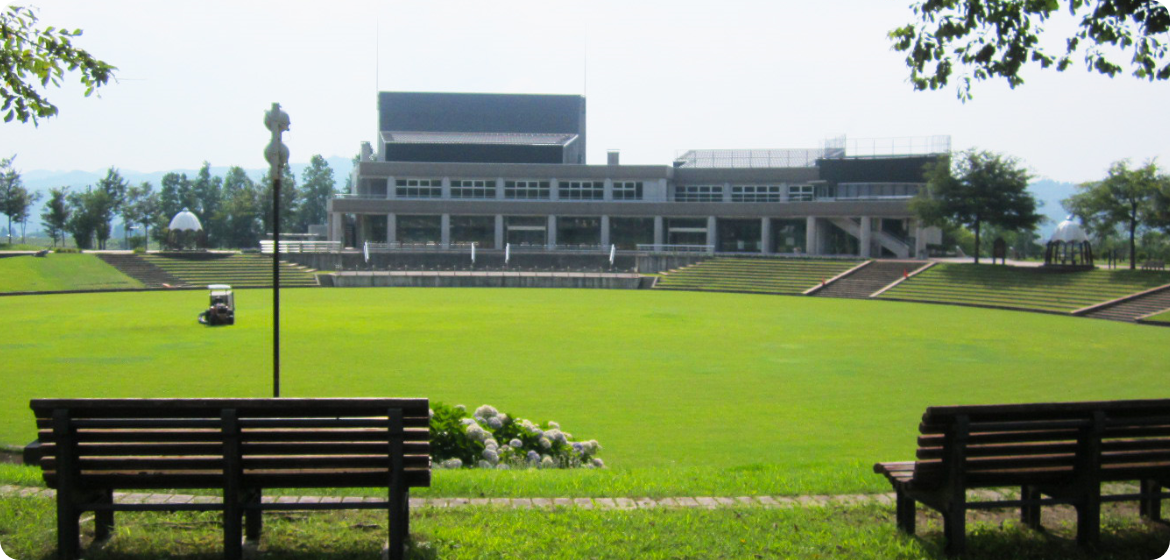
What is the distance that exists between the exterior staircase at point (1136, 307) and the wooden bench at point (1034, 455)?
35892 mm

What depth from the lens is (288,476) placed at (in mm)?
5973

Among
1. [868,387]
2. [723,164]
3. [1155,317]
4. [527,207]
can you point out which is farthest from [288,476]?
[723,164]

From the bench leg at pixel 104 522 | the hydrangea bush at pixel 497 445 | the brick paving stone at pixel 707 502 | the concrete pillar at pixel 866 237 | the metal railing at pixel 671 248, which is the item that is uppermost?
the concrete pillar at pixel 866 237

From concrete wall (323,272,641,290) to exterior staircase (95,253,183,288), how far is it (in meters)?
9.66

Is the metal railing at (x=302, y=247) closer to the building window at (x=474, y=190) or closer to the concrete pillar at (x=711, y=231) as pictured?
the building window at (x=474, y=190)

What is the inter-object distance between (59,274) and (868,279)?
4723 cm

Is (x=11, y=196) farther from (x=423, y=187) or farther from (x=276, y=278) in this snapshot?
(x=276, y=278)

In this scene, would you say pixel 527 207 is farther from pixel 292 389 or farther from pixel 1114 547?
pixel 1114 547

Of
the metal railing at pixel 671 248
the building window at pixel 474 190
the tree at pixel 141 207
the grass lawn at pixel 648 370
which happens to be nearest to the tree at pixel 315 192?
the tree at pixel 141 207

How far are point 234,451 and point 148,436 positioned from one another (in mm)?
566

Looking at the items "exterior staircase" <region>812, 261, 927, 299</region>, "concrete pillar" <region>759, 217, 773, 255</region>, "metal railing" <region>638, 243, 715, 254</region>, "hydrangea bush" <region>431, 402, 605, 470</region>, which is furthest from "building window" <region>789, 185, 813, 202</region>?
"hydrangea bush" <region>431, 402, 605, 470</region>

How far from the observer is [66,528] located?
5.88 m

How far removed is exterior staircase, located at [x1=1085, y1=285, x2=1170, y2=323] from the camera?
1524 inches

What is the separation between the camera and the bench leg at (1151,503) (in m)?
6.89
